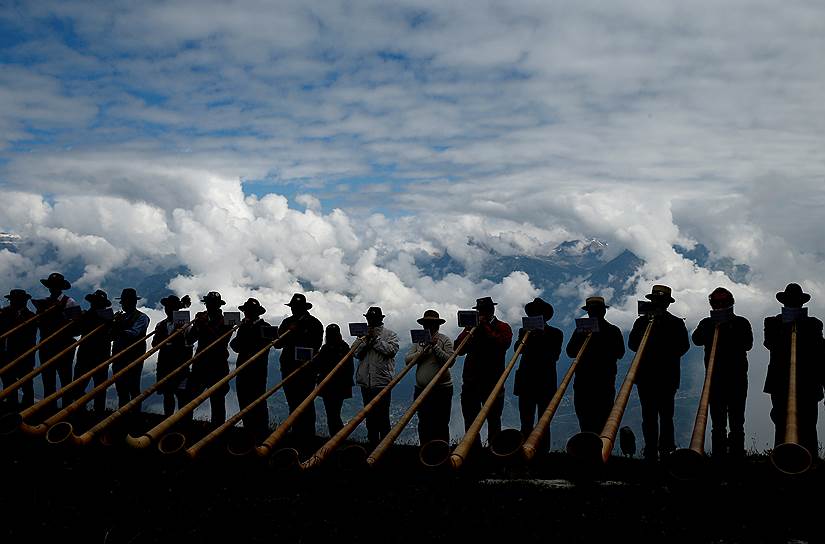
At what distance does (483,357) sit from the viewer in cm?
984

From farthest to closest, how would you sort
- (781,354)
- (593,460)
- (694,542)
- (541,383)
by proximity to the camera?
1. (541,383)
2. (781,354)
3. (593,460)
4. (694,542)

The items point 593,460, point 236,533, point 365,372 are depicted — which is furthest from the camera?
point 365,372

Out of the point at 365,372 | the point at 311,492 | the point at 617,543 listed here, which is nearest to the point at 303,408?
the point at 365,372

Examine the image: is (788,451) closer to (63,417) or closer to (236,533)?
(236,533)

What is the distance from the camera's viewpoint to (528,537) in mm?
5277

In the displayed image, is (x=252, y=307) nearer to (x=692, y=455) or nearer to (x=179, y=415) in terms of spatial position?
(x=179, y=415)

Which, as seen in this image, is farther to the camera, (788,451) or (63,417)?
(63,417)

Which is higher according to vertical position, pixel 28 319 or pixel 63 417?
pixel 28 319

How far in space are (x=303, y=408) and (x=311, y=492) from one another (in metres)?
2.52

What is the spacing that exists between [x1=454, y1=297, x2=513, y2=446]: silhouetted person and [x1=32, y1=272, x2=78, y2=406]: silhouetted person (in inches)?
257

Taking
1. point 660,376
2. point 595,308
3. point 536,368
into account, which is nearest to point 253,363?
point 536,368

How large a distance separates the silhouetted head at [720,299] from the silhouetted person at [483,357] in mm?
2584

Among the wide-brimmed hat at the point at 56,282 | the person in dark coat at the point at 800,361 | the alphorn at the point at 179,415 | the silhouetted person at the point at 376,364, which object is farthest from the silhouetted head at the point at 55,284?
the person in dark coat at the point at 800,361

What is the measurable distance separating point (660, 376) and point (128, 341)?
8.29 m
